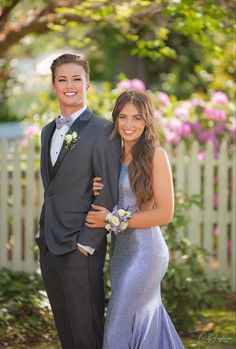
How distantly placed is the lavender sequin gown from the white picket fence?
10.4 ft

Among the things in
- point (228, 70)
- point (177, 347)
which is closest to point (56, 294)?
point (177, 347)

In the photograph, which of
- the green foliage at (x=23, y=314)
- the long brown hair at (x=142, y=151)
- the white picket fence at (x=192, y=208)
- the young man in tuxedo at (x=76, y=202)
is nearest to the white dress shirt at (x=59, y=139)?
the young man in tuxedo at (x=76, y=202)

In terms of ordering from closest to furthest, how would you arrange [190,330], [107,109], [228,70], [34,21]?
[190,330] < [34,21] < [107,109] < [228,70]

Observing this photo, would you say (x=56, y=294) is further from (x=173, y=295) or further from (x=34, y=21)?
(x=34, y=21)

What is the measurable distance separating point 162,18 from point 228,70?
14.3ft

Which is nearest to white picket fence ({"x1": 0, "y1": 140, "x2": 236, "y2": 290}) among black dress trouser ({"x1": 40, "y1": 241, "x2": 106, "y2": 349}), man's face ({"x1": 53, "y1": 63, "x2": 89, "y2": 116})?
black dress trouser ({"x1": 40, "y1": 241, "x2": 106, "y2": 349})

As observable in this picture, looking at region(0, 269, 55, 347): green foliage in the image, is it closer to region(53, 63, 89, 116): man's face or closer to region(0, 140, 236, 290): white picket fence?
region(0, 140, 236, 290): white picket fence

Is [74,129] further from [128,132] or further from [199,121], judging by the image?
[199,121]

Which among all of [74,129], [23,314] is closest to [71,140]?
[74,129]

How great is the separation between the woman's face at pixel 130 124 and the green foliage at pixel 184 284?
82.8 inches

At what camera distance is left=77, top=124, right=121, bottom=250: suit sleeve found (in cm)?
379

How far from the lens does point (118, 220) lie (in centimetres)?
374

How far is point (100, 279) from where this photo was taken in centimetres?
393

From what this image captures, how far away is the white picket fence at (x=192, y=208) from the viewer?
7078 mm
